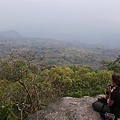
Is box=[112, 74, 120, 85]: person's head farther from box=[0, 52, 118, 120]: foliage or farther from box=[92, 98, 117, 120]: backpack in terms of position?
box=[0, 52, 118, 120]: foliage

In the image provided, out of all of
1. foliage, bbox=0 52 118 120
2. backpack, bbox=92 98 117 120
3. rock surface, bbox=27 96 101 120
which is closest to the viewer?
backpack, bbox=92 98 117 120

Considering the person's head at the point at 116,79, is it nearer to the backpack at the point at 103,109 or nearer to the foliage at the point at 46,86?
the backpack at the point at 103,109

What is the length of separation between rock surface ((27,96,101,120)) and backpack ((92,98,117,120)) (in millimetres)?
140

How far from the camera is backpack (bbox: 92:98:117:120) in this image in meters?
7.32

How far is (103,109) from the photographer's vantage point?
763 centimetres

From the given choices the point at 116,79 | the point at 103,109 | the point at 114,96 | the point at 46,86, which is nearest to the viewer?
the point at 116,79

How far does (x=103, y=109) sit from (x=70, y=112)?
1072 millimetres

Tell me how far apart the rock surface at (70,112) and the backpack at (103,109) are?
14 centimetres

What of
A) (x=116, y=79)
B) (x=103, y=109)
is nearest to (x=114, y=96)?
(x=116, y=79)

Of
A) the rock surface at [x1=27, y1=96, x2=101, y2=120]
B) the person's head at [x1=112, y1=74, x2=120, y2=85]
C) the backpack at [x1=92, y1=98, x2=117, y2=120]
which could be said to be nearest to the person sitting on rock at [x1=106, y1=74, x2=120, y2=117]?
the person's head at [x1=112, y1=74, x2=120, y2=85]

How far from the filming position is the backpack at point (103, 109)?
732 cm

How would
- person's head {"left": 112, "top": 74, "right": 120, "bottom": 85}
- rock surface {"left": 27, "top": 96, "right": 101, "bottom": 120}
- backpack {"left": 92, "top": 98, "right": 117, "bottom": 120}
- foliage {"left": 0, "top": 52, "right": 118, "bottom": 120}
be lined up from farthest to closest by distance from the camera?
foliage {"left": 0, "top": 52, "right": 118, "bottom": 120}, rock surface {"left": 27, "top": 96, "right": 101, "bottom": 120}, backpack {"left": 92, "top": 98, "right": 117, "bottom": 120}, person's head {"left": 112, "top": 74, "right": 120, "bottom": 85}

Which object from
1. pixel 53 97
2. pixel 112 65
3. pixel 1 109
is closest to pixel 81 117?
pixel 1 109

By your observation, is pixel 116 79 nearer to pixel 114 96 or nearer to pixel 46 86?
pixel 114 96
